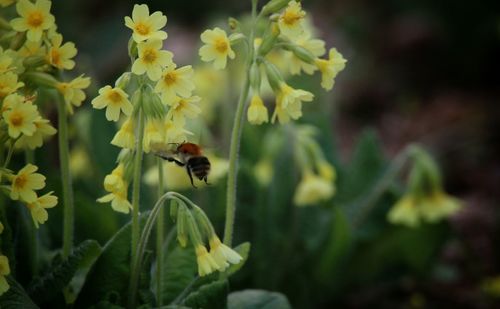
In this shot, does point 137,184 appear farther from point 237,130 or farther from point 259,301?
point 259,301

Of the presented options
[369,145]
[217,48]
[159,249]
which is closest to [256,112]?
[217,48]

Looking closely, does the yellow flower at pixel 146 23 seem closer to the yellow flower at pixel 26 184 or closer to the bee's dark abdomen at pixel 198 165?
the bee's dark abdomen at pixel 198 165

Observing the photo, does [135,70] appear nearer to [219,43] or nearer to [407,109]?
[219,43]

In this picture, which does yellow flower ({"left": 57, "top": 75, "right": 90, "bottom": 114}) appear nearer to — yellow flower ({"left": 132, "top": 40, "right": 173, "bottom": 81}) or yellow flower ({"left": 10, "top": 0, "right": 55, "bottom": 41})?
yellow flower ({"left": 10, "top": 0, "right": 55, "bottom": 41})

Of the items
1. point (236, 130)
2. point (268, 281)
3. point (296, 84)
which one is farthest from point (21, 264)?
point (296, 84)

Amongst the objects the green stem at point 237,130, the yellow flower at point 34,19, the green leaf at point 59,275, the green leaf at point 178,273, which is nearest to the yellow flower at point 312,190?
the green leaf at point 178,273

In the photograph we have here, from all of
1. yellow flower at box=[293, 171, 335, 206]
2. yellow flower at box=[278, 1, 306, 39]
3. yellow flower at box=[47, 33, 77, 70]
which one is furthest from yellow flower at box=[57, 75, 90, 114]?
yellow flower at box=[293, 171, 335, 206]

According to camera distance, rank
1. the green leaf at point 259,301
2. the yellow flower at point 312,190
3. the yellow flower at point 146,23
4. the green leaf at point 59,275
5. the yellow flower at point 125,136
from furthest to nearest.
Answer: the yellow flower at point 312,190
the green leaf at point 259,301
the green leaf at point 59,275
the yellow flower at point 125,136
the yellow flower at point 146,23
